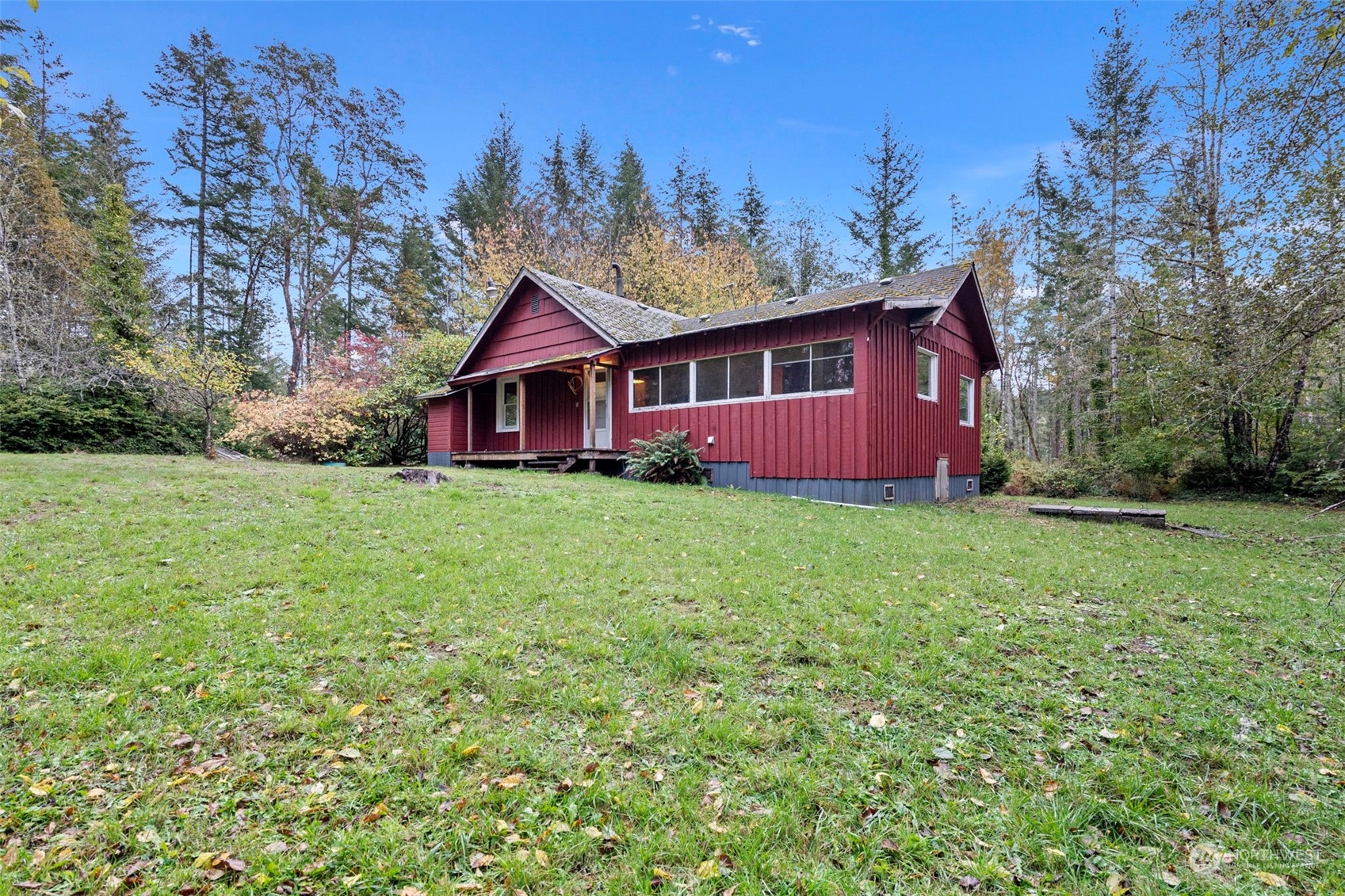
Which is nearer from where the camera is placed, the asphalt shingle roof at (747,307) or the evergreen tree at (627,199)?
the asphalt shingle roof at (747,307)

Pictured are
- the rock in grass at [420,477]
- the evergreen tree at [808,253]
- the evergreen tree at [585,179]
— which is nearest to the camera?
the rock in grass at [420,477]

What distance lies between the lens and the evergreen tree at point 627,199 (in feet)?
87.0

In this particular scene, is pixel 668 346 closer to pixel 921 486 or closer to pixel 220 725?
pixel 921 486

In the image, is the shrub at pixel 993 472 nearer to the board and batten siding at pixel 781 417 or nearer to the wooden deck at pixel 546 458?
the board and batten siding at pixel 781 417

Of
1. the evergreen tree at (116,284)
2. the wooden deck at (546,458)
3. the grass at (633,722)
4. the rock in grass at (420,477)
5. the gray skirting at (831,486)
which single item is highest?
the evergreen tree at (116,284)

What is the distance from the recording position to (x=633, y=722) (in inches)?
109

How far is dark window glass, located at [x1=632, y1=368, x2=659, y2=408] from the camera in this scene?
1370 centimetres

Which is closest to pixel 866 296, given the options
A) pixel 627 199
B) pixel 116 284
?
pixel 627 199

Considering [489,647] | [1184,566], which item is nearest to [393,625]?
[489,647]

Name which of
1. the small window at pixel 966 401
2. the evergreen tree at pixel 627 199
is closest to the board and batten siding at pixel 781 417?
the small window at pixel 966 401

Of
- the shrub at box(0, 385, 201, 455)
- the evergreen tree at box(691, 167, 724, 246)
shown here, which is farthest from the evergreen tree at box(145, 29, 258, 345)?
the evergreen tree at box(691, 167, 724, 246)

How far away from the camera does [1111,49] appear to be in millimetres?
18328

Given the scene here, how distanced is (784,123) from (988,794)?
2262cm

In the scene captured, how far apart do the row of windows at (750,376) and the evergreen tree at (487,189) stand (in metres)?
17.0
